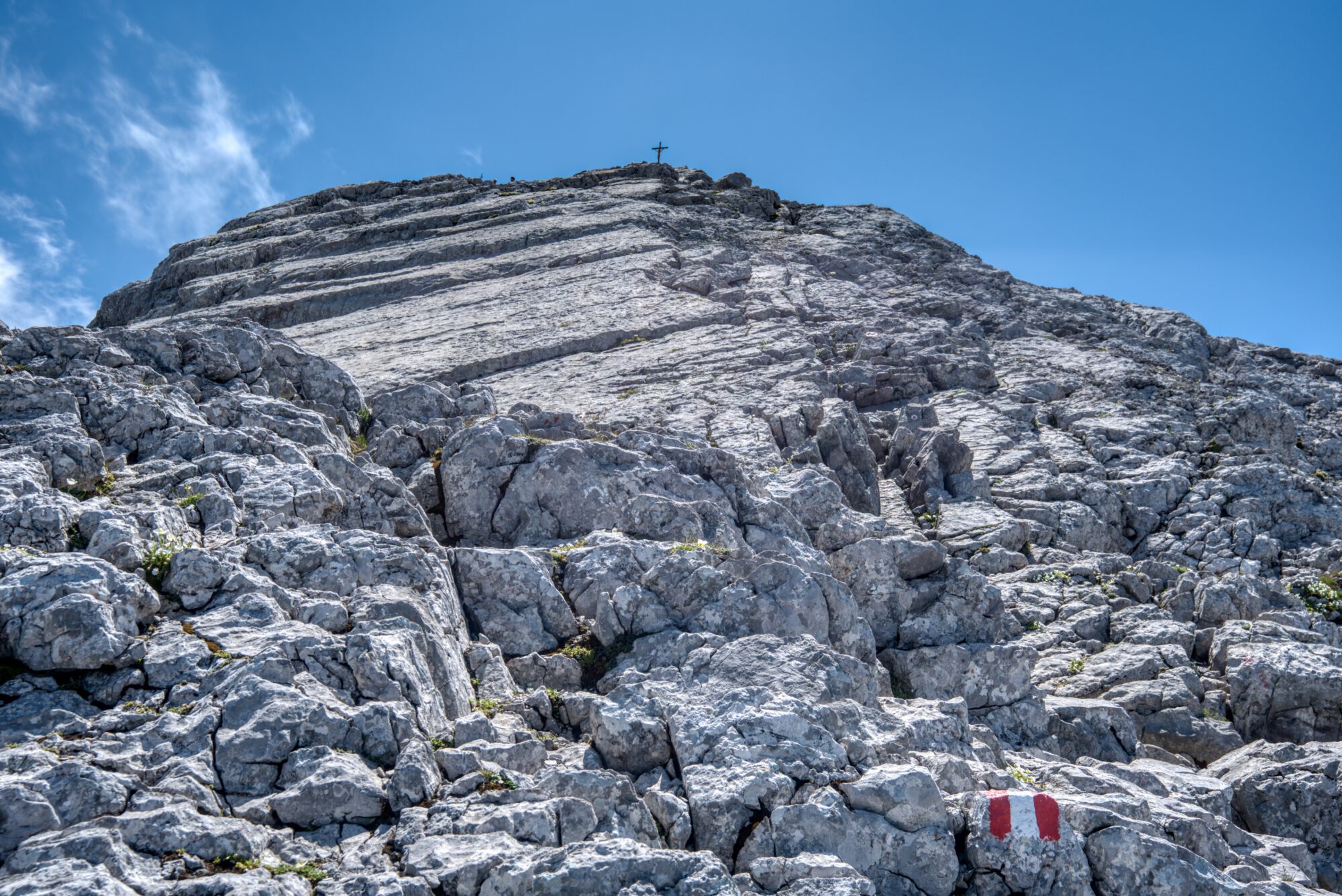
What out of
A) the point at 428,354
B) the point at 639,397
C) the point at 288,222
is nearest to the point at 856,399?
the point at 639,397

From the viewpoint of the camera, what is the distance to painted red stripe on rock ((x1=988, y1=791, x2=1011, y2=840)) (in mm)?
11281

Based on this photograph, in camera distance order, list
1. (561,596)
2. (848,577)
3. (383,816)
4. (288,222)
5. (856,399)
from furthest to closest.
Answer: (288,222) → (856,399) → (848,577) → (561,596) → (383,816)

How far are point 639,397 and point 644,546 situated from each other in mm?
12788

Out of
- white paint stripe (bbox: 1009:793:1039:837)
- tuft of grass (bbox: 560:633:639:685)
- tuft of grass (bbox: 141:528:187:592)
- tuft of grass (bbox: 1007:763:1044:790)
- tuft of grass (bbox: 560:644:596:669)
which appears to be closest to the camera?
white paint stripe (bbox: 1009:793:1039:837)

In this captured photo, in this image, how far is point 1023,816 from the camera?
37.2ft

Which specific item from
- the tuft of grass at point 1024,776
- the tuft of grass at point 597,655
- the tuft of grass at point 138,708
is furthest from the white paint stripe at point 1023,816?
the tuft of grass at point 138,708

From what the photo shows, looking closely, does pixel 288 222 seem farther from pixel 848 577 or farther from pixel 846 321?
pixel 848 577

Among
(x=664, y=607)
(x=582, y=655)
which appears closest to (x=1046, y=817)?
(x=664, y=607)

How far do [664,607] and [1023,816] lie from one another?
6639mm

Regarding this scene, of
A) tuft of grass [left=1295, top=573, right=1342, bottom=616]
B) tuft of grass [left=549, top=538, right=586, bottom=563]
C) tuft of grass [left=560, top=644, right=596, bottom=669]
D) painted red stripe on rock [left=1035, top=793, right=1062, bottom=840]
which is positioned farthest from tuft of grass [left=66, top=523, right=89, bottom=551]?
tuft of grass [left=1295, top=573, right=1342, bottom=616]

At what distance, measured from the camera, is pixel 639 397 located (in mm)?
29906

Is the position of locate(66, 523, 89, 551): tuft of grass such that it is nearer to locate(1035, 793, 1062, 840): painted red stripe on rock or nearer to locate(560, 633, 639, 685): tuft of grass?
locate(560, 633, 639, 685): tuft of grass

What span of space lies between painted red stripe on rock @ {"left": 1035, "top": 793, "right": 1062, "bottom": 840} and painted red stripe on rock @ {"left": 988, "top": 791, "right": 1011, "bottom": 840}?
346 millimetres

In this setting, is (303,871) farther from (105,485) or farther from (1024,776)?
(1024,776)
